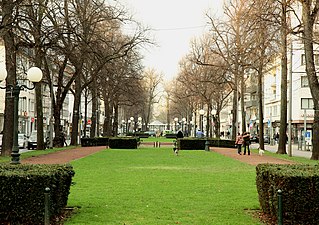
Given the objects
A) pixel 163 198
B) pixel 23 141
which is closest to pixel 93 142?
pixel 23 141

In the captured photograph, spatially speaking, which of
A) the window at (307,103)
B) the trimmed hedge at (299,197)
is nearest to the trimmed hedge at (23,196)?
the trimmed hedge at (299,197)

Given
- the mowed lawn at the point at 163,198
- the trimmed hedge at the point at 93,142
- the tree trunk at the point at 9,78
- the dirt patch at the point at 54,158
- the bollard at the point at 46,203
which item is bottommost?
the mowed lawn at the point at 163,198

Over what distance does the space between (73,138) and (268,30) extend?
32274 millimetres

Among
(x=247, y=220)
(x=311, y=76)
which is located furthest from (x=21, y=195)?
(x=311, y=76)

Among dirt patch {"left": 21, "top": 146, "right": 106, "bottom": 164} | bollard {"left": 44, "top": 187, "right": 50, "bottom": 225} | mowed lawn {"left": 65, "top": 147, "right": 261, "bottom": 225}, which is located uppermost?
bollard {"left": 44, "top": 187, "right": 50, "bottom": 225}

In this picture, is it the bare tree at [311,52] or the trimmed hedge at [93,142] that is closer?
the bare tree at [311,52]

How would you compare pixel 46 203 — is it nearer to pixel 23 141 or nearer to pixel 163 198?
pixel 163 198

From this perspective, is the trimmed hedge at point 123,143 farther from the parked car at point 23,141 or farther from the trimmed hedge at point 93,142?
the parked car at point 23,141

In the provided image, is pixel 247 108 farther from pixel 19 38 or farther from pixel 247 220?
pixel 247 220

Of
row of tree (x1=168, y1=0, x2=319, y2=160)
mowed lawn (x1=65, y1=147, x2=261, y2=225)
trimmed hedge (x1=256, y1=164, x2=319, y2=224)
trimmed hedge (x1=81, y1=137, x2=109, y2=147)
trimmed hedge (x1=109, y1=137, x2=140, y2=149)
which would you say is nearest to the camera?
trimmed hedge (x1=256, y1=164, x2=319, y2=224)

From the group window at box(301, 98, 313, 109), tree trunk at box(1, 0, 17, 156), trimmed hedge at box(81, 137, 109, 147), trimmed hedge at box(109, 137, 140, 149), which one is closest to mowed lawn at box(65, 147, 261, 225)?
tree trunk at box(1, 0, 17, 156)

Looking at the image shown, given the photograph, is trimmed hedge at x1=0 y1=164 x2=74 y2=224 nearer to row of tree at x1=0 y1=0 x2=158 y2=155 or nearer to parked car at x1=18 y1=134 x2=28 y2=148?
row of tree at x1=0 y1=0 x2=158 y2=155

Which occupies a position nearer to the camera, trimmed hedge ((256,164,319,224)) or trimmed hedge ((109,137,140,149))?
trimmed hedge ((256,164,319,224))

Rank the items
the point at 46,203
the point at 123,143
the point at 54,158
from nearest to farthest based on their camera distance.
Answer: the point at 46,203 → the point at 54,158 → the point at 123,143
